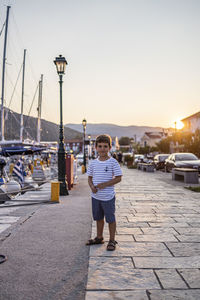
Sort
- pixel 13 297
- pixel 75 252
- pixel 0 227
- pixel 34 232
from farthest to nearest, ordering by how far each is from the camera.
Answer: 1. pixel 0 227
2. pixel 34 232
3. pixel 75 252
4. pixel 13 297

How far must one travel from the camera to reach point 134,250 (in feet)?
14.1

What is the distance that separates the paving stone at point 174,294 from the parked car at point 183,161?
648 inches

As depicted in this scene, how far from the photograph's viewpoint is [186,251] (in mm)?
4258

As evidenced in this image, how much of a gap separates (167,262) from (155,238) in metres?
1.12

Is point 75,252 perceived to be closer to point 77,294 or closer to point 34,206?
point 77,294

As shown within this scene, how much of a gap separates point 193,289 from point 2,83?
2806 cm

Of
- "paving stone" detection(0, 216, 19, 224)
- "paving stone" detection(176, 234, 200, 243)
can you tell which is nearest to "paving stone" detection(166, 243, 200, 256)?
"paving stone" detection(176, 234, 200, 243)

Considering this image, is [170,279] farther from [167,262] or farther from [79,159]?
[79,159]

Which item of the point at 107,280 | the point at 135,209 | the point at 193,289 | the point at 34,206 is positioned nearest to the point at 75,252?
the point at 107,280

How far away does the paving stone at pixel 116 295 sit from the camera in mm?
2865

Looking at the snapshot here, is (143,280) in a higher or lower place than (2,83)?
lower

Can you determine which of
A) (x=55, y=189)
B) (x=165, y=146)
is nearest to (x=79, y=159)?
(x=165, y=146)

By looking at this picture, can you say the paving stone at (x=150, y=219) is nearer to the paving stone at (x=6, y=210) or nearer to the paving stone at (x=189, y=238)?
the paving stone at (x=189, y=238)

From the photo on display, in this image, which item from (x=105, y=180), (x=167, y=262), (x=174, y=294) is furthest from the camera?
(x=105, y=180)
